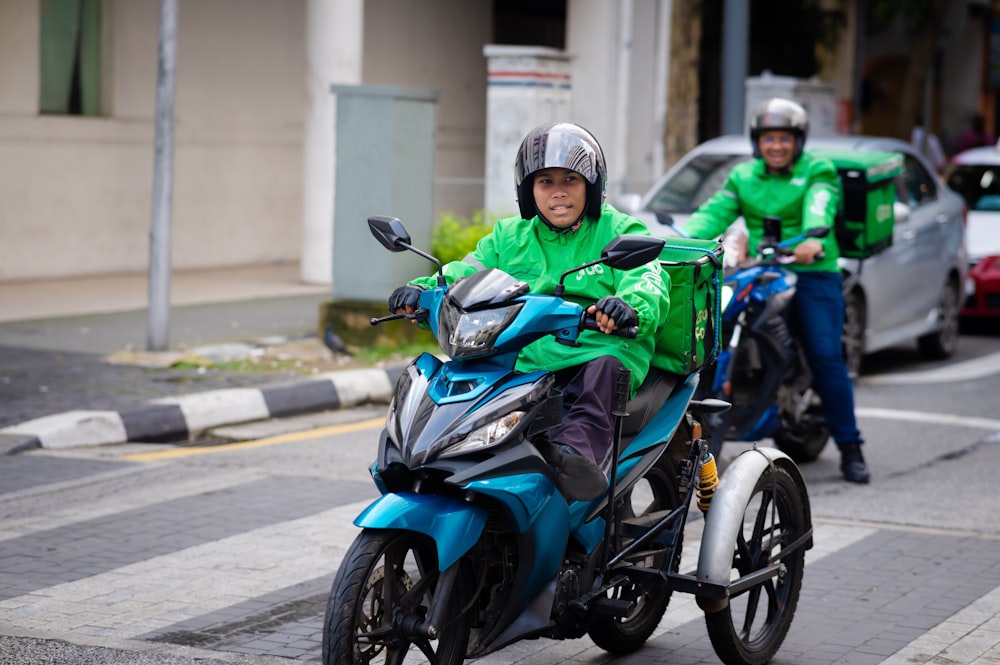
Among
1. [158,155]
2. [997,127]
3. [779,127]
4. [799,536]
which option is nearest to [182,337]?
[158,155]

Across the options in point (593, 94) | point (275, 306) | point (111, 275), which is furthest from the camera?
point (593, 94)

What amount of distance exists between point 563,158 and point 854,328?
266 inches

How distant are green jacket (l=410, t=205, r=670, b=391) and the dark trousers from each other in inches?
3.7

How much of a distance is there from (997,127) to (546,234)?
120 feet

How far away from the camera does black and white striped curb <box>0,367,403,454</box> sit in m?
8.80

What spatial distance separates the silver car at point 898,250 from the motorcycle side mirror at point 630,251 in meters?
6.47

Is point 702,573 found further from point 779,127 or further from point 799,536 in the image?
point 779,127

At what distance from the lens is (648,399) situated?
5039mm

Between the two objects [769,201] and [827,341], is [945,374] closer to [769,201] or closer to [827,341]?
[827,341]

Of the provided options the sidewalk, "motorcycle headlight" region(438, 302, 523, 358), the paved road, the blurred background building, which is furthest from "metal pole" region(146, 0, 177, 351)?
"motorcycle headlight" region(438, 302, 523, 358)

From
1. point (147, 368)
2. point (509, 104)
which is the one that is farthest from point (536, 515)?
point (509, 104)

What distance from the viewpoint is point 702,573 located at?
16.3 ft

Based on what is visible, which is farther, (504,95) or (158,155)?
(504,95)

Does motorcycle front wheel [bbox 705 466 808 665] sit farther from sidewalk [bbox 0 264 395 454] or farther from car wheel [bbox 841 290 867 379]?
car wheel [bbox 841 290 867 379]
